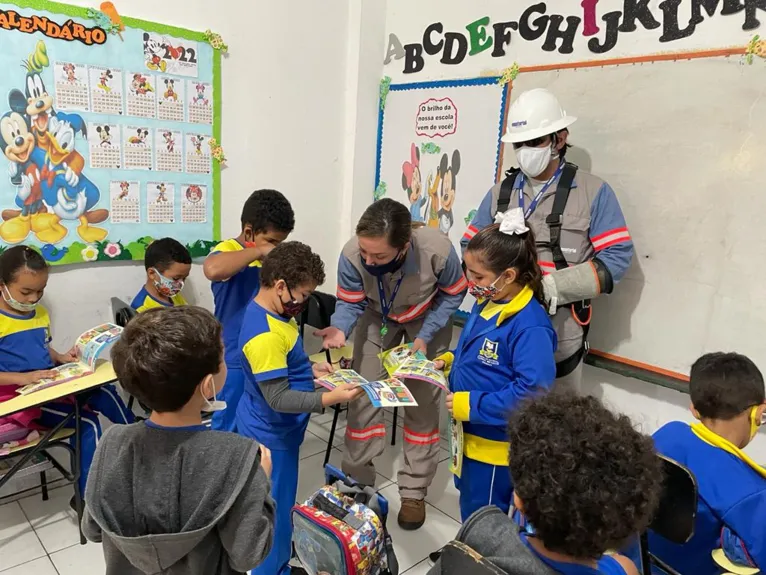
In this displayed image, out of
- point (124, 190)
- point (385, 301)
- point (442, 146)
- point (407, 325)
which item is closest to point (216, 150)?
point (124, 190)

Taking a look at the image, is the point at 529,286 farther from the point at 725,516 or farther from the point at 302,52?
the point at 302,52

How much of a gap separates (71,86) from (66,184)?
19.3 inches

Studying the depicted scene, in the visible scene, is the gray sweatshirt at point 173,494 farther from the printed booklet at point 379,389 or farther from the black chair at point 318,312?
the black chair at point 318,312

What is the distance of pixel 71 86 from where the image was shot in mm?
2756

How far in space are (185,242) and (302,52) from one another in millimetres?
1473

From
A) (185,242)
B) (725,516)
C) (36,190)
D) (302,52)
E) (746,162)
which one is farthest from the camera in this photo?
(302,52)

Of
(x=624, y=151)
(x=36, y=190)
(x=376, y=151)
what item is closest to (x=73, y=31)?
(x=36, y=190)

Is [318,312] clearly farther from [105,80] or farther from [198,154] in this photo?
[105,80]

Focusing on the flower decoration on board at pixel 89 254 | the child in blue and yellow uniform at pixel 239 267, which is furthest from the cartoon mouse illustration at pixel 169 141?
the child in blue and yellow uniform at pixel 239 267

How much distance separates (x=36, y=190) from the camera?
2.75m

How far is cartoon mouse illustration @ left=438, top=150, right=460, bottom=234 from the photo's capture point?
343 cm

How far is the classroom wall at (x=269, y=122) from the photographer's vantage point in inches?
118

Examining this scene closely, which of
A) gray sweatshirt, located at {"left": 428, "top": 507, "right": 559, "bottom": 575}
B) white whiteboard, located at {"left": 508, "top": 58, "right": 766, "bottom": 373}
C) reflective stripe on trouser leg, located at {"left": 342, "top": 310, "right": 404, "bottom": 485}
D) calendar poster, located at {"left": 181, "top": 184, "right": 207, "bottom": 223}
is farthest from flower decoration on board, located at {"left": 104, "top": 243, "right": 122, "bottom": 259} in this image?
gray sweatshirt, located at {"left": 428, "top": 507, "right": 559, "bottom": 575}

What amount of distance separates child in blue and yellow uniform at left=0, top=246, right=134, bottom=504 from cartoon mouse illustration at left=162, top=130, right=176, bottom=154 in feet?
3.14
